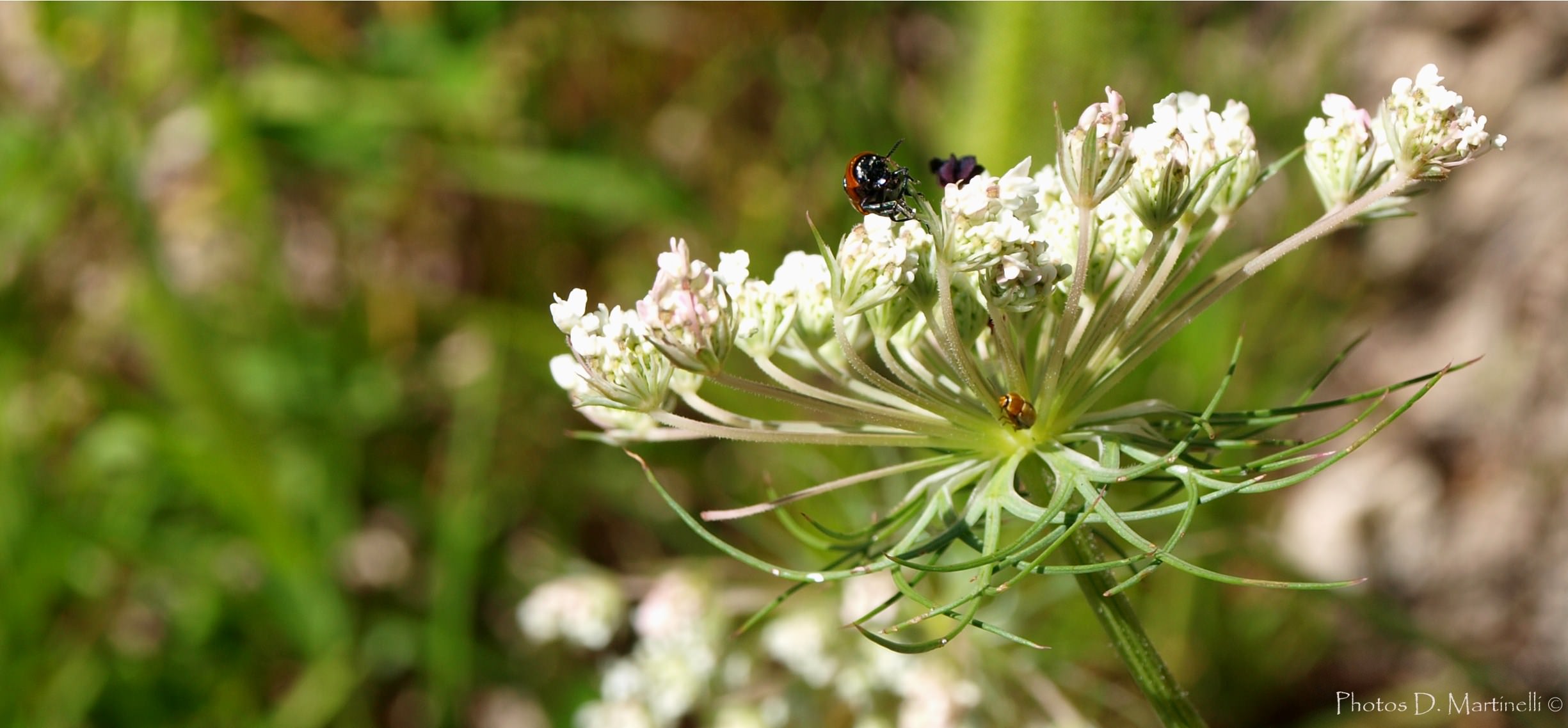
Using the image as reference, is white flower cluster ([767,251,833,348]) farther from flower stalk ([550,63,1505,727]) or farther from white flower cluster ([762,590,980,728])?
white flower cluster ([762,590,980,728])

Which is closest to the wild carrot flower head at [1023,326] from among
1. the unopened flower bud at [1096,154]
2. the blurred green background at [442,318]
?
the unopened flower bud at [1096,154]

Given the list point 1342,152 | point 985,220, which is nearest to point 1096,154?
point 985,220

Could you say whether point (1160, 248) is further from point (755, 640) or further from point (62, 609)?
point (62, 609)

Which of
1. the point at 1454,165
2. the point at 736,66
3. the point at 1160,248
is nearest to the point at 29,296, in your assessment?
the point at 736,66

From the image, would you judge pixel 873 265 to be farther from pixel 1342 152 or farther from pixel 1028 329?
pixel 1342 152

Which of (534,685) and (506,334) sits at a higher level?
(506,334)

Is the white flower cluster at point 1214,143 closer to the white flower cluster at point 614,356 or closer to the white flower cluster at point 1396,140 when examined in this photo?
the white flower cluster at point 1396,140
